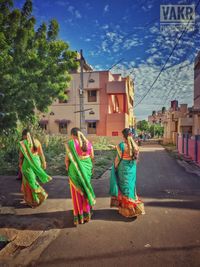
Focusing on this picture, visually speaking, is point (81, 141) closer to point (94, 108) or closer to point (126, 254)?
point (126, 254)

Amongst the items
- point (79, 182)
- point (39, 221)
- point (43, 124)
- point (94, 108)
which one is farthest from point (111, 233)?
point (43, 124)

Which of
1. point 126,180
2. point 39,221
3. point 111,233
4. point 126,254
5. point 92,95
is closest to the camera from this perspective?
point 126,254

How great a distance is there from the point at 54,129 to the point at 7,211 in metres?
19.6

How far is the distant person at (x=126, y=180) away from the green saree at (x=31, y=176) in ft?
5.97

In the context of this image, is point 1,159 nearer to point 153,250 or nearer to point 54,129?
point 153,250

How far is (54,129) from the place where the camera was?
78.5 feet

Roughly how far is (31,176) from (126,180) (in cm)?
222

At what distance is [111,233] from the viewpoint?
364cm

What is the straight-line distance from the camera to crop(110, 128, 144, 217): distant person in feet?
13.9

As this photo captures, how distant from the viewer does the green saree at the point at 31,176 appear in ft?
16.1

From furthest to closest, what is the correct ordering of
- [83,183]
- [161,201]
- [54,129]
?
[54,129] → [161,201] → [83,183]

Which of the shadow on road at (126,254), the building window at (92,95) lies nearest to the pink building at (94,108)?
the building window at (92,95)

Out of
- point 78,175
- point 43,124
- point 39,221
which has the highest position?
point 43,124

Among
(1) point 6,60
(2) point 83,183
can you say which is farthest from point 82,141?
(1) point 6,60
